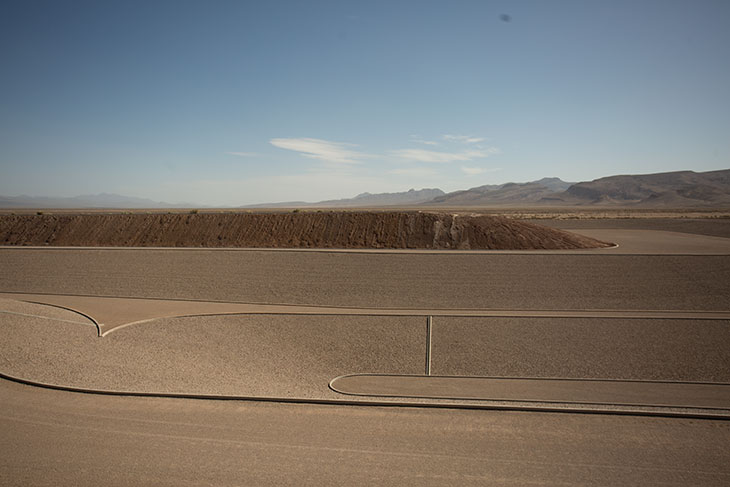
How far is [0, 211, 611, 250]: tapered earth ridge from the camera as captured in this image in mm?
32188

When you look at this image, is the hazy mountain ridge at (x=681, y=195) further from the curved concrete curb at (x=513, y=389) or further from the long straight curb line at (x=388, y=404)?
the long straight curb line at (x=388, y=404)

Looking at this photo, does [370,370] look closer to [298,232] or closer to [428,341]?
[428,341]

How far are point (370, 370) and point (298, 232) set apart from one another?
23.9 metres

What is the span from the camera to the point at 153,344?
14578mm

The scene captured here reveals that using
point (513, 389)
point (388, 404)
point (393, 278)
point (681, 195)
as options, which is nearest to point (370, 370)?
point (388, 404)

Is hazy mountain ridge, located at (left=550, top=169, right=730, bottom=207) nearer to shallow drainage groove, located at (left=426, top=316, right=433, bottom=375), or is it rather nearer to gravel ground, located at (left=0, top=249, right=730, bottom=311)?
gravel ground, located at (left=0, top=249, right=730, bottom=311)

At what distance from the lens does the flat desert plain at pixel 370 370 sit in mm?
7832

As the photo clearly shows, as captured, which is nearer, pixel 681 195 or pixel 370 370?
pixel 370 370

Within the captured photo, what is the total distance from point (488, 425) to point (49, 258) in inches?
1135

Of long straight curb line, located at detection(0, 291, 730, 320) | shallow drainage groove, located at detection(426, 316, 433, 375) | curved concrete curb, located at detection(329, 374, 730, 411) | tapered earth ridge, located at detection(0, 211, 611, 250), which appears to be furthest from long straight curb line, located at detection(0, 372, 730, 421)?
tapered earth ridge, located at detection(0, 211, 611, 250)

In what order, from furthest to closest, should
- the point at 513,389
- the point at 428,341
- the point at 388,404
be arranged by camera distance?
the point at 428,341, the point at 513,389, the point at 388,404

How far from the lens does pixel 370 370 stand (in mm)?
13445

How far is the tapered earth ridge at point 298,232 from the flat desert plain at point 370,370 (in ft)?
22.1

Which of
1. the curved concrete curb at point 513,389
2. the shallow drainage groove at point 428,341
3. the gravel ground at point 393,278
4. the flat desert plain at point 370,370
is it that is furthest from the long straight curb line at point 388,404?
the gravel ground at point 393,278
